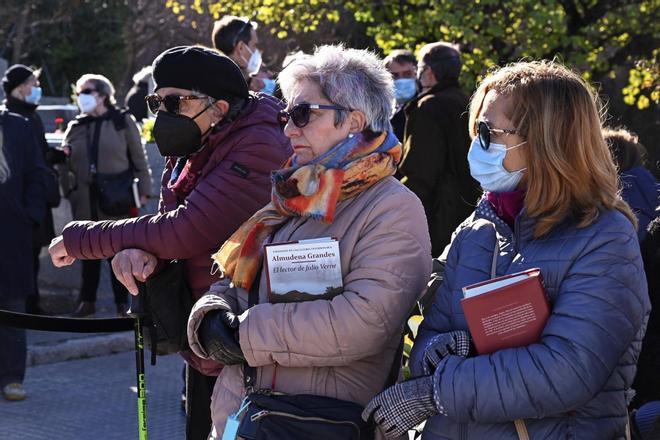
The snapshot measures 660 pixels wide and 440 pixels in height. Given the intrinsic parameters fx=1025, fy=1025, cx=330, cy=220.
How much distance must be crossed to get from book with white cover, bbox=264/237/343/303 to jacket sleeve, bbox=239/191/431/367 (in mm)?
50

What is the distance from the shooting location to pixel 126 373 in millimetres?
7531

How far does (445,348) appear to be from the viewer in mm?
2701

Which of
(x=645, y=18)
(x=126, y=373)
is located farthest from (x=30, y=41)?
(x=126, y=373)

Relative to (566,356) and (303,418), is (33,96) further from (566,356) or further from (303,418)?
(566,356)

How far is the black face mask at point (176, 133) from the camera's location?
3.71 meters

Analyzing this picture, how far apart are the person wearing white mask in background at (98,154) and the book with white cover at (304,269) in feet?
19.1

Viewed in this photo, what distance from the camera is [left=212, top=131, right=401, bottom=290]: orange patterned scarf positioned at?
302cm

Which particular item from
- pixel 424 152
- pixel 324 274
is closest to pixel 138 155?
pixel 424 152

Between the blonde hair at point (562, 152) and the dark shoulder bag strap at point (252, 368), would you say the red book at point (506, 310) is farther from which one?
the dark shoulder bag strap at point (252, 368)

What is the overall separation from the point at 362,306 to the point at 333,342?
13cm

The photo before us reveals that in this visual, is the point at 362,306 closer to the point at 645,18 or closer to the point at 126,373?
the point at 126,373

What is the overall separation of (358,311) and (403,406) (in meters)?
0.31

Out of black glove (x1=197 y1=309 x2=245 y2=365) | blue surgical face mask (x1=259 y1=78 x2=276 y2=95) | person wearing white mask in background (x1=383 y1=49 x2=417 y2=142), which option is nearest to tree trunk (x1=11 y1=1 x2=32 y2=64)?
blue surgical face mask (x1=259 y1=78 x2=276 y2=95)

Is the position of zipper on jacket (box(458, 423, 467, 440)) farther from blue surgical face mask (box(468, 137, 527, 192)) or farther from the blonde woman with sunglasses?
blue surgical face mask (box(468, 137, 527, 192))
